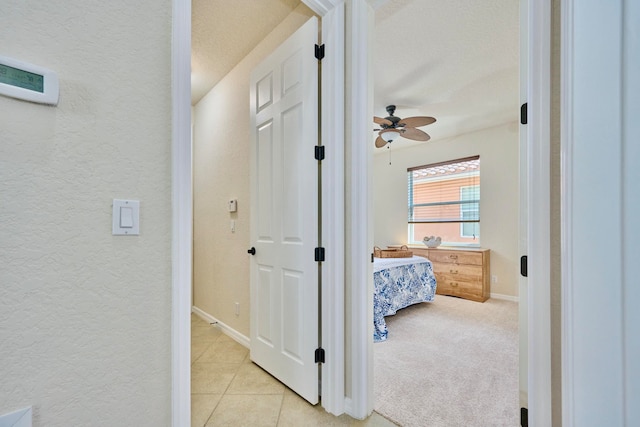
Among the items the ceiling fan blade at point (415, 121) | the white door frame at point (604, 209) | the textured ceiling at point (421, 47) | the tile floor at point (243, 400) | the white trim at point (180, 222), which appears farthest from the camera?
the ceiling fan blade at point (415, 121)

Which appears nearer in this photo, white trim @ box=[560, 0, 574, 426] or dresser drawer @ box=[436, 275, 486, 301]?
white trim @ box=[560, 0, 574, 426]

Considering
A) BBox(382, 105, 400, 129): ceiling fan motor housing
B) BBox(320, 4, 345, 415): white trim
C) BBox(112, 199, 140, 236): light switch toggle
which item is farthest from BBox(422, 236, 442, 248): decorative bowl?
BBox(112, 199, 140, 236): light switch toggle

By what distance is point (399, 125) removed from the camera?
3.41 metres

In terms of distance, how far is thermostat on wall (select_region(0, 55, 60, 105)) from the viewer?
72 centimetres

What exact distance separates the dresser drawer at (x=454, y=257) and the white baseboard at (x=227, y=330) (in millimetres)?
3274

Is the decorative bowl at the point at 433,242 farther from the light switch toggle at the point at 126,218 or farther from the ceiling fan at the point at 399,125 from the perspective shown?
the light switch toggle at the point at 126,218

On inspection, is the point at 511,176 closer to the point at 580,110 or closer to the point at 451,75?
the point at 451,75

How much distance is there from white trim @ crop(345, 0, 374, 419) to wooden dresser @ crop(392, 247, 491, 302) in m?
3.26

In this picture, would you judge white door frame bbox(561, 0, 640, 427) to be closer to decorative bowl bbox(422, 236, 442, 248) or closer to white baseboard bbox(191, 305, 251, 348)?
white baseboard bbox(191, 305, 251, 348)

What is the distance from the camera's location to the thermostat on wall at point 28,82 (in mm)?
720

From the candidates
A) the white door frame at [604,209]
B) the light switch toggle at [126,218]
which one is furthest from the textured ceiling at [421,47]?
the light switch toggle at [126,218]

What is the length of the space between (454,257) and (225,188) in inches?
140

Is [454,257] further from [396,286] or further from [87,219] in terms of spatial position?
[87,219]

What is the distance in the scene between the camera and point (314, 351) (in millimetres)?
1705
